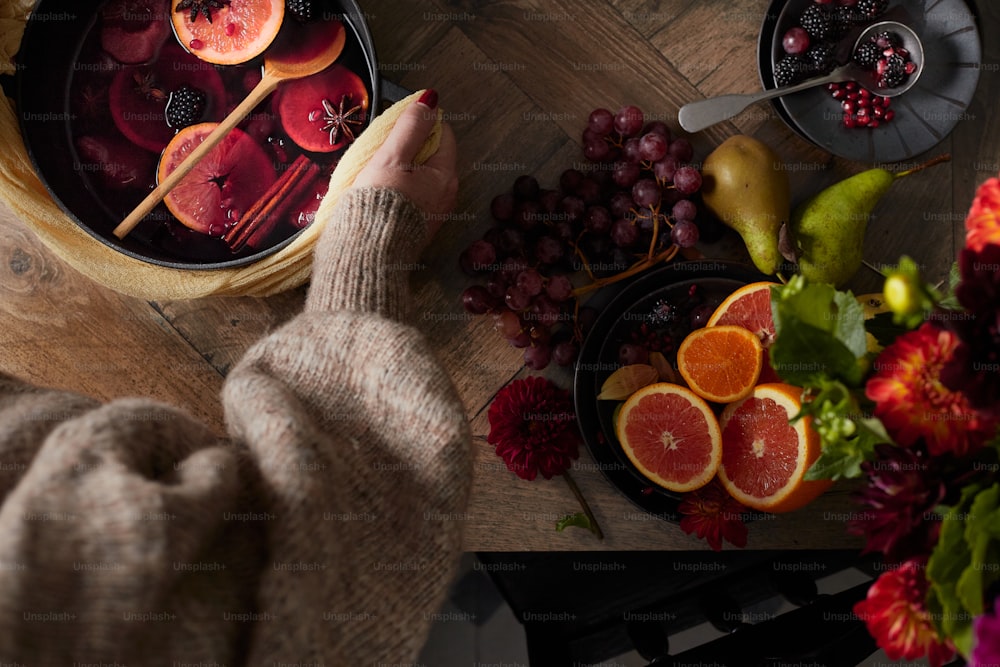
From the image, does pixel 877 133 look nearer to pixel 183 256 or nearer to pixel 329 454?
pixel 329 454

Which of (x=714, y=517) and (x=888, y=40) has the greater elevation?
(x=888, y=40)

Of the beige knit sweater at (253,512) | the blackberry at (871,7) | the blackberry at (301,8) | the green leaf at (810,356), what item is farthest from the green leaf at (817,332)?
the blackberry at (301,8)

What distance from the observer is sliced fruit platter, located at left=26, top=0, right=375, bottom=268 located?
920 mm

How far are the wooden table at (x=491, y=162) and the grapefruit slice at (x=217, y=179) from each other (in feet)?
0.37

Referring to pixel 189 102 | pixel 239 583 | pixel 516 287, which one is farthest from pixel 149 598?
pixel 189 102

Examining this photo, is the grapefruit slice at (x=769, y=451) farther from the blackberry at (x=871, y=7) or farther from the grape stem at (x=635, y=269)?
the blackberry at (x=871, y=7)

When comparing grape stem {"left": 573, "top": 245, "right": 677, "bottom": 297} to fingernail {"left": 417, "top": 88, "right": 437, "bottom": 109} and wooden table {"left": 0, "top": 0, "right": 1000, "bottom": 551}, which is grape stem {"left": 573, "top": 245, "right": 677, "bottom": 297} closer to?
wooden table {"left": 0, "top": 0, "right": 1000, "bottom": 551}

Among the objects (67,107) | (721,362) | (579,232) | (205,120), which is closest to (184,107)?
(205,120)

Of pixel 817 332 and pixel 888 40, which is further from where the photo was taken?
pixel 888 40

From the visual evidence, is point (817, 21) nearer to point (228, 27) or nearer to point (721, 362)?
point (721, 362)

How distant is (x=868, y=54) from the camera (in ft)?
2.97

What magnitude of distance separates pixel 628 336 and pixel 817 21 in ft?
1.49

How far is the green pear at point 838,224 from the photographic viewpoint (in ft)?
2.85

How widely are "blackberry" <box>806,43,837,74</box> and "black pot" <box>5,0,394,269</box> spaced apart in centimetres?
53
